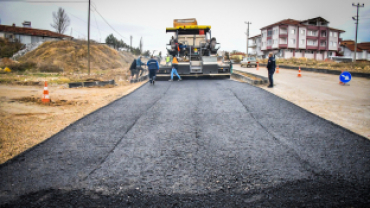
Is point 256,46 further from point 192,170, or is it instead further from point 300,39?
point 192,170

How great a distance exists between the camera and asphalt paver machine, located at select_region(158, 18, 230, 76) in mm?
14664

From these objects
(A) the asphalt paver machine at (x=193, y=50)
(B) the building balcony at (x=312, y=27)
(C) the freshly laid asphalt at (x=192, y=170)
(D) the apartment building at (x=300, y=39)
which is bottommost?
(C) the freshly laid asphalt at (x=192, y=170)

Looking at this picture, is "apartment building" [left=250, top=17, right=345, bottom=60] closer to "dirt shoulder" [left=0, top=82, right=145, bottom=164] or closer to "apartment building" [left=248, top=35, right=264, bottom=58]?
"apartment building" [left=248, top=35, right=264, bottom=58]

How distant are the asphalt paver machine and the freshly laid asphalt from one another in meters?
10.9

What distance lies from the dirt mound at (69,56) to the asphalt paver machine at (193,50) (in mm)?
17082

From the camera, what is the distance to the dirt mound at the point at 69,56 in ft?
96.2

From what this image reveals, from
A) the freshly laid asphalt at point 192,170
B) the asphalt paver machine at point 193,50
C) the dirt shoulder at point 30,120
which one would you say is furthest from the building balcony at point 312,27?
the freshly laid asphalt at point 192,170

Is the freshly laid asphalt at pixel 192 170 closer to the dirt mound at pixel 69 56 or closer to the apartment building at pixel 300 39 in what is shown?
the dirt mound at pixel 69 56

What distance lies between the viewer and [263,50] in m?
60.8

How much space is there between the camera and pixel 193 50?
15.6 metres

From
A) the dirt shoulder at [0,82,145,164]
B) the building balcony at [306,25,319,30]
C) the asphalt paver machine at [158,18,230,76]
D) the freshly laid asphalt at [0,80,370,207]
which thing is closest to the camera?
the freshly laid asphalt at [0,80,370,207]

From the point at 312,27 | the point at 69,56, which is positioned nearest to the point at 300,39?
the point at 312,27

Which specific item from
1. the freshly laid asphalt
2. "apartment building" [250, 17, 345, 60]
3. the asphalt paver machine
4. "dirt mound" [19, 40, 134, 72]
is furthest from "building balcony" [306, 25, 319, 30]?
the freshly laid asphalt

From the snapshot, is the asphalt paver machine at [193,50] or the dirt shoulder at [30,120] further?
the asphalt paver machine at [193,50]
